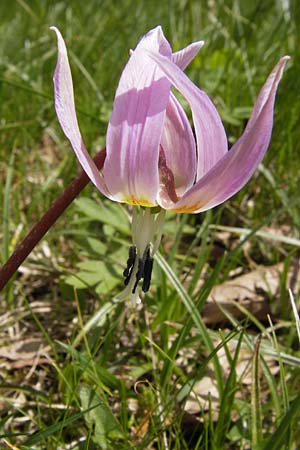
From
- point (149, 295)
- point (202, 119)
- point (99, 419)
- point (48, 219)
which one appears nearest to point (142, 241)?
point (48, 219)

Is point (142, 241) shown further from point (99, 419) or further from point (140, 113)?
point (99, 419)

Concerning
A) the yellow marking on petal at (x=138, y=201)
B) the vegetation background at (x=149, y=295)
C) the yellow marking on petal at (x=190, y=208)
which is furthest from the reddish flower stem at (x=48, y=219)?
the vegetation background at (x=149, y=295)

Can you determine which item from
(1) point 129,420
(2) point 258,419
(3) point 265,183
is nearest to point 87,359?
(1) point 129,420

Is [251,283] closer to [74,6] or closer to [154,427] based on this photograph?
[154,427]

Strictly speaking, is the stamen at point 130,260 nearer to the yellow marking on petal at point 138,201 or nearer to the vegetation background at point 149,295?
the yellow marking on petal at point 138,201

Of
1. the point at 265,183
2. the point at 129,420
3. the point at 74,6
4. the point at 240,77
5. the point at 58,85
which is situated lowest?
the point at 129,420

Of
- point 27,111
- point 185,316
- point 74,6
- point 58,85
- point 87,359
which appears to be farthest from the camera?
point 74,6
